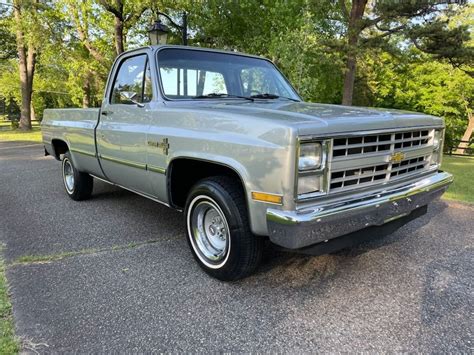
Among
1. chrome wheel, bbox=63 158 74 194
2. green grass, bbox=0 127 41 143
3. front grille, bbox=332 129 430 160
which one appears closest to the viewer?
front grille, bbox=332 129 430 160

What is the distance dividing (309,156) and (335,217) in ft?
1.46

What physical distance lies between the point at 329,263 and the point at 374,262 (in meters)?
0.44

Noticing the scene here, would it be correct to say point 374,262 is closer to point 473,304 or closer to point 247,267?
point 473,304

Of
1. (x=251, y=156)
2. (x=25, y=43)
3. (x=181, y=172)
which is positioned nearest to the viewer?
(x=251, y=156)

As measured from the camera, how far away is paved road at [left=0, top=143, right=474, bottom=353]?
2.43m

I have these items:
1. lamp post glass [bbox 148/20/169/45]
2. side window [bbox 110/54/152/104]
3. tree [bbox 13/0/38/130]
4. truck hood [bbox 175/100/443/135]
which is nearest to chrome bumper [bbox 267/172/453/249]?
truck hood [bbox 175/100/443/135]

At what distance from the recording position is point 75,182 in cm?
570

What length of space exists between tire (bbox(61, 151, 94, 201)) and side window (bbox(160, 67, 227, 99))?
2.58 metres

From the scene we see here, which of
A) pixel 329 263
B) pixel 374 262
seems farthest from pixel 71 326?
pixel 374 262

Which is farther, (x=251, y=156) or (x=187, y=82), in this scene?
(x=187, y=82)

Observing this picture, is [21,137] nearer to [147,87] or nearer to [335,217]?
[147,87]

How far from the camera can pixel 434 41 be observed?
12289 mm

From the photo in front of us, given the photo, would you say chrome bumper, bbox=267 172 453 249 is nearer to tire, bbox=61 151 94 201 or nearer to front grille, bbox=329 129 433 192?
front grille, bbox=329 129 433 192

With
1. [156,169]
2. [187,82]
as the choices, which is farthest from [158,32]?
[156,169]
